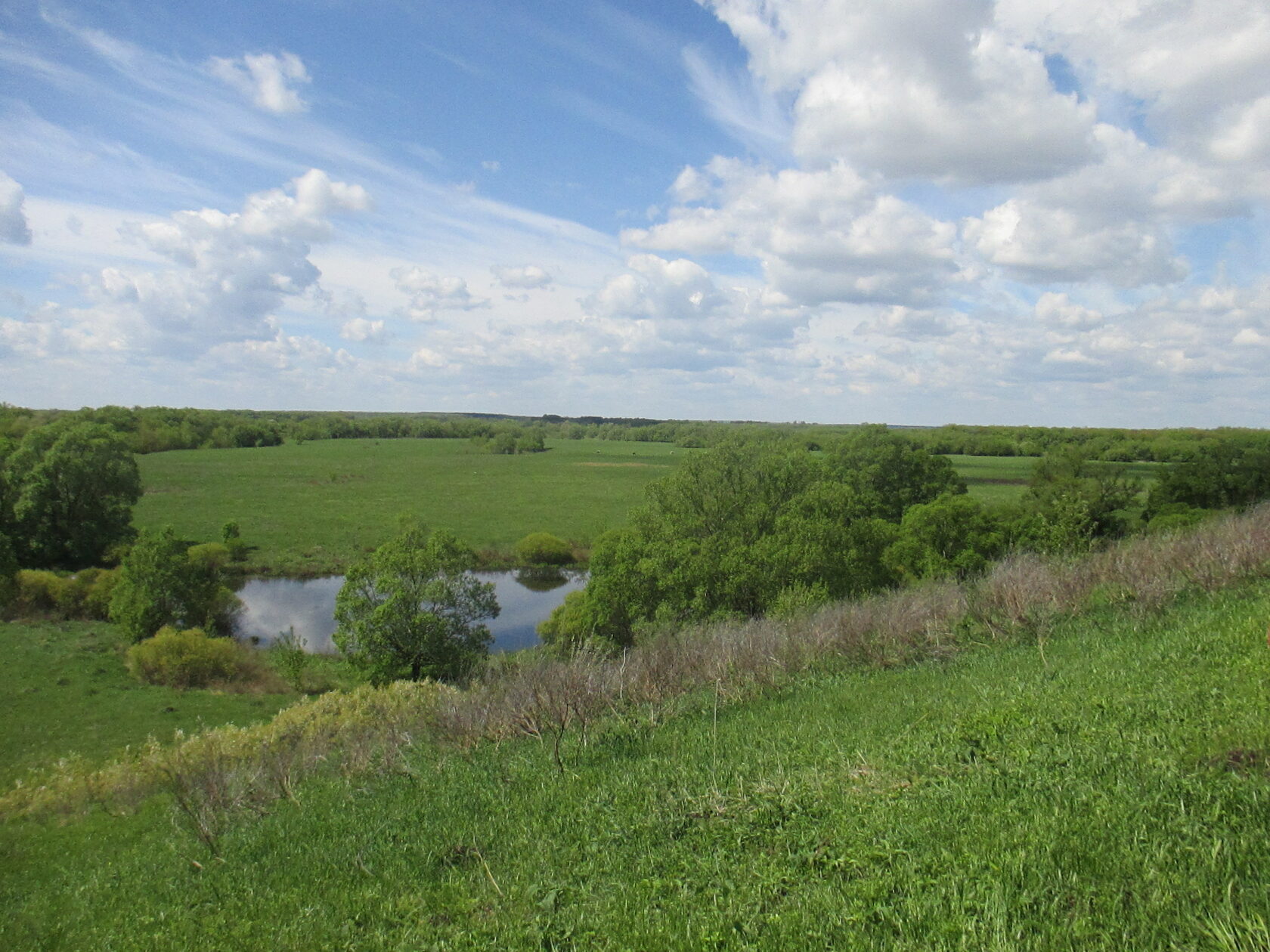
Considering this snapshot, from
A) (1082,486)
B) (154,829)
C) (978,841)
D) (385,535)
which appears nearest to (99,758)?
(154,829)

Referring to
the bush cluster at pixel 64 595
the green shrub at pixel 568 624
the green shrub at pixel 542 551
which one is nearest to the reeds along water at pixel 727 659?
the green shrub at pixel 568 624

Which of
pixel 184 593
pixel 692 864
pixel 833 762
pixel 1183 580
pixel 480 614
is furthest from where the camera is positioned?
pixel 184 593

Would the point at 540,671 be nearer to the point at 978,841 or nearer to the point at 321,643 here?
the point at 978,841

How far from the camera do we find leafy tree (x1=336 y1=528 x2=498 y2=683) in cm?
2777

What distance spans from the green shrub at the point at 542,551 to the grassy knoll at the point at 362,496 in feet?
7.23

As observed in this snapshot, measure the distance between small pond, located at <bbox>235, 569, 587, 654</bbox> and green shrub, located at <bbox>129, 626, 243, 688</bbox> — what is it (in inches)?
207

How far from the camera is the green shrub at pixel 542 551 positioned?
54344mm

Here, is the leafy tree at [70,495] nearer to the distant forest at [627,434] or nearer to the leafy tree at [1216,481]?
the distant forest at [627,434]

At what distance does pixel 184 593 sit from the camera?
33.6 m

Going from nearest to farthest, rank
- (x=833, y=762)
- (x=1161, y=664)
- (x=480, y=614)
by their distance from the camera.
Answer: (x=833, y=762) → (x=1161, y=664) → (x=480, y=614)

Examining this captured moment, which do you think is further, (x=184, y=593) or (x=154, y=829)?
(x=184, y=593)

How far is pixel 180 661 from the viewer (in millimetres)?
Result: 27875

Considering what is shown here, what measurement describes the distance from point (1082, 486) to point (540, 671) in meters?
41.6

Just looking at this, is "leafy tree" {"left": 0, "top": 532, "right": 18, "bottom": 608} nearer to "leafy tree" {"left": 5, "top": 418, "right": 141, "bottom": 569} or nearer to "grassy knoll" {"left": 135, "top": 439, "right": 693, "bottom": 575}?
"leafy tree" {"left": 5, "top": 418, "right": 141, "bottom": 569}
